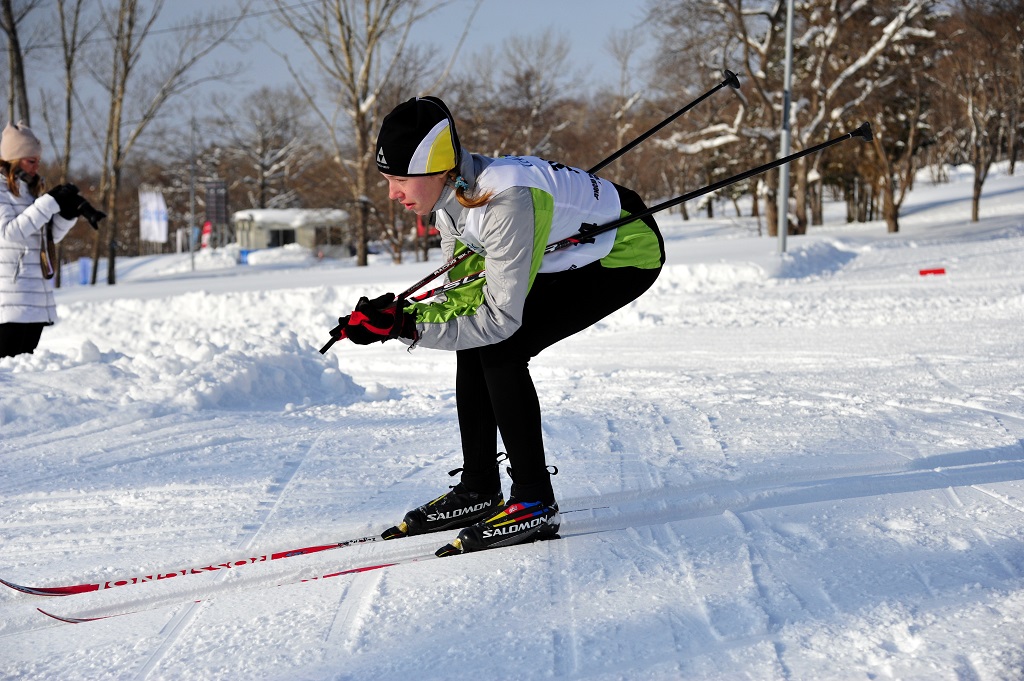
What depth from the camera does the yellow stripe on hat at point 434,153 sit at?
100 inches

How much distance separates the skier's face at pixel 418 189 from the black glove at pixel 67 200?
3547mm

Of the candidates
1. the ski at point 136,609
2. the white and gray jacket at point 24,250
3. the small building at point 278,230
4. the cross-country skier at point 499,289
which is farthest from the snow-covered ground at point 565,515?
the small building at point 278,230

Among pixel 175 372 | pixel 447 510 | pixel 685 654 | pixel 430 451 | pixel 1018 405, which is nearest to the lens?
pixel 685 654

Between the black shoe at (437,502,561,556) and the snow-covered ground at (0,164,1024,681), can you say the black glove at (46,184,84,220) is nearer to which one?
the snow-covered ground at (0,164,1024,681)

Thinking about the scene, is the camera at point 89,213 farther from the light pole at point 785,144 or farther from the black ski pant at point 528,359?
the light pole at point 785,144

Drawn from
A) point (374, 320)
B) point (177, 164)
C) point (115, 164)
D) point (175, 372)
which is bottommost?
point (175, 372)

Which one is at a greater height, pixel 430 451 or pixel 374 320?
pixel 374 320

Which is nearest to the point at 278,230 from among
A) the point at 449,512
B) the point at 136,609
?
the point at 449,512

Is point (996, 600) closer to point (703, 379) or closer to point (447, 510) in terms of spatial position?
point (447, 510)

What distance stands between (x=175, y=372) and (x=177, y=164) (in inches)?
2211

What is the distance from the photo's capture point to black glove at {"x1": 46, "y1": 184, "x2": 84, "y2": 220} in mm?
5316

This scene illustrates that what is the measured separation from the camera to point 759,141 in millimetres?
24688

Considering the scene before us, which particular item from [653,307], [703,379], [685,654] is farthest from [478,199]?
[653,307]

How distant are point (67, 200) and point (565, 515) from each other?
13.1 ft
